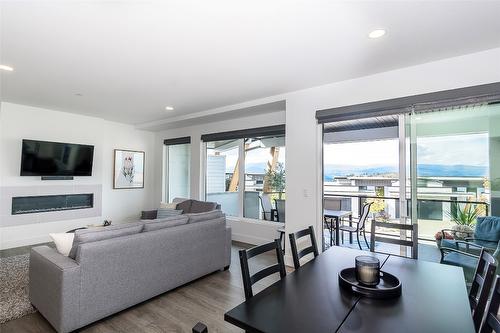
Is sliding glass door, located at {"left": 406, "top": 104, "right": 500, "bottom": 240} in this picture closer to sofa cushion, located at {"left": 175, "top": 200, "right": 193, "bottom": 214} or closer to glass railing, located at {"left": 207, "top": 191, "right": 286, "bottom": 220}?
glass railing, located at {"left": 207, "top": 191, "right": 286, "bottom": 220}

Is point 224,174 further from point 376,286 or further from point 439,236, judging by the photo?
point 376,286

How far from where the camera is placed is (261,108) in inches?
183

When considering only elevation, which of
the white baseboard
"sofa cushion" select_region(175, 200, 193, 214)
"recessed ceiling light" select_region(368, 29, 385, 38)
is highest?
"recessed ceiling light" select_region(368, 29, 385, 38)

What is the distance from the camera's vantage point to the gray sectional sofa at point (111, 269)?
7.20 feet

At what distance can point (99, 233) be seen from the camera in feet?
7.99

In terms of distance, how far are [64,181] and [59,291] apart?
13.6ft

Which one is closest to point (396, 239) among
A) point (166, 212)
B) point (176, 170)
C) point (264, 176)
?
point (264, 176)

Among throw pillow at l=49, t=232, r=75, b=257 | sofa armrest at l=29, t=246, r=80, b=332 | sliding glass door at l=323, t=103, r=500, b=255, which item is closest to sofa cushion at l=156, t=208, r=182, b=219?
throw pillow at l=49, t=232, r=75, b=257

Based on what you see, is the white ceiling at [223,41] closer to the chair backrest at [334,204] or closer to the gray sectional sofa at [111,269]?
the gray sectional sofa at [111,269]

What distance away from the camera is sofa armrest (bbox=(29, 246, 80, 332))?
2.14 meters

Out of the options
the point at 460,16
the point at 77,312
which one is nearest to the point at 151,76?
the point at 77,312

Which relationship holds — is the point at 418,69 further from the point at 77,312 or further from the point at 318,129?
the point at 77,312

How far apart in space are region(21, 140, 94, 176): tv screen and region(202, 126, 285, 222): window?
8.57 ft

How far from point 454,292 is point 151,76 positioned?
12.2 feet
